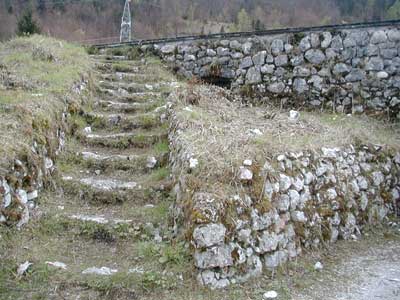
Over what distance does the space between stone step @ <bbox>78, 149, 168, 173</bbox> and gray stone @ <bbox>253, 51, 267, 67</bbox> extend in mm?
3876

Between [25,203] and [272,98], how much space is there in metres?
5.51

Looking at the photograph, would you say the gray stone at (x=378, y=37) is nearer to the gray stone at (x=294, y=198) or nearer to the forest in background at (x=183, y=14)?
the gray stone at (x=294, y=198)

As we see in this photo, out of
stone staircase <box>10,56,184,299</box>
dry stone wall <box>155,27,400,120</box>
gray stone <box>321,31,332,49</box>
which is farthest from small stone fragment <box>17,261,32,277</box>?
gray stone <box>321,31,332,49</box>

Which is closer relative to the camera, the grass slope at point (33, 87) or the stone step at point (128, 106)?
the grass slope at point (33, 87)

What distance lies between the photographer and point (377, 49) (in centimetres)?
769

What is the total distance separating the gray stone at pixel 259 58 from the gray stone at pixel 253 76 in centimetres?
12

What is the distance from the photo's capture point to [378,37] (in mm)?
7664

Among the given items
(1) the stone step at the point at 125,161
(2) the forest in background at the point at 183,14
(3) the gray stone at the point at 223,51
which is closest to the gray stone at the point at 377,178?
(1) the stone step at the point at 125,161

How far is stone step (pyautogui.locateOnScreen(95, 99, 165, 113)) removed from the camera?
6.91 metres

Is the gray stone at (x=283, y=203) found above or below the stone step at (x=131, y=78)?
below

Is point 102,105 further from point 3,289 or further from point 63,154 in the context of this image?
point 3,289

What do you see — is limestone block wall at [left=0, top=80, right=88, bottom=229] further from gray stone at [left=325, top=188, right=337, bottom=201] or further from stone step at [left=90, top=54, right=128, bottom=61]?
stone step at [left=90, top=54, right=128, bottom=61]

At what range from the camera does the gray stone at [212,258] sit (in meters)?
3.77

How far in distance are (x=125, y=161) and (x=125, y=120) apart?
1.13 metres
